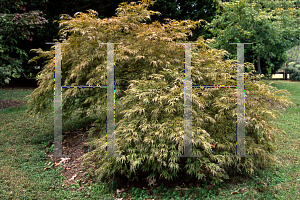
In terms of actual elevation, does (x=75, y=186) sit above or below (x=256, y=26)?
below

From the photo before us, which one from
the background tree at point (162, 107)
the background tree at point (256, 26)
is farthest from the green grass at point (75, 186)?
the background tree at point (256, 26)

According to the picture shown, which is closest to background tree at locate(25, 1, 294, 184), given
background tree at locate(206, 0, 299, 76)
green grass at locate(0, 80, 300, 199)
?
green grass at locate(0, 80, 300, 199)

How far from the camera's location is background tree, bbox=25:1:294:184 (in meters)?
3.44

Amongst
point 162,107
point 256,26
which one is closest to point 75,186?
point 162,107

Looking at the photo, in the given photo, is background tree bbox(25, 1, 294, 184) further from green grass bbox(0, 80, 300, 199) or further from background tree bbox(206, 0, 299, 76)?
background tree bbox(206, 0, 299, 76)

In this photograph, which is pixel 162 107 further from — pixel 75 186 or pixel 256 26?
pixel 256 26

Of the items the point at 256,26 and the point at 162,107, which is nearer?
the point at 162,107

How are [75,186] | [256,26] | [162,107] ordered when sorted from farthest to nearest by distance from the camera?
[256,26]
[75,186]
[162,107]

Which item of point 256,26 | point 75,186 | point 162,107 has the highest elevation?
point 256,26

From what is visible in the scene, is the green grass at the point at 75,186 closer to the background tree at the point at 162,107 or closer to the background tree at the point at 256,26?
the background tree at the point at 162,107

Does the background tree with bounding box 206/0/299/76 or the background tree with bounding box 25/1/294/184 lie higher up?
the background tree with bounding box 206/0/299/76

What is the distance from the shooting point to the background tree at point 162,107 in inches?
136

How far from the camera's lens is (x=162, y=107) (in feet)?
11.8

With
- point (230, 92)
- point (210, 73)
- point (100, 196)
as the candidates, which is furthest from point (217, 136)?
point (100, 196)
